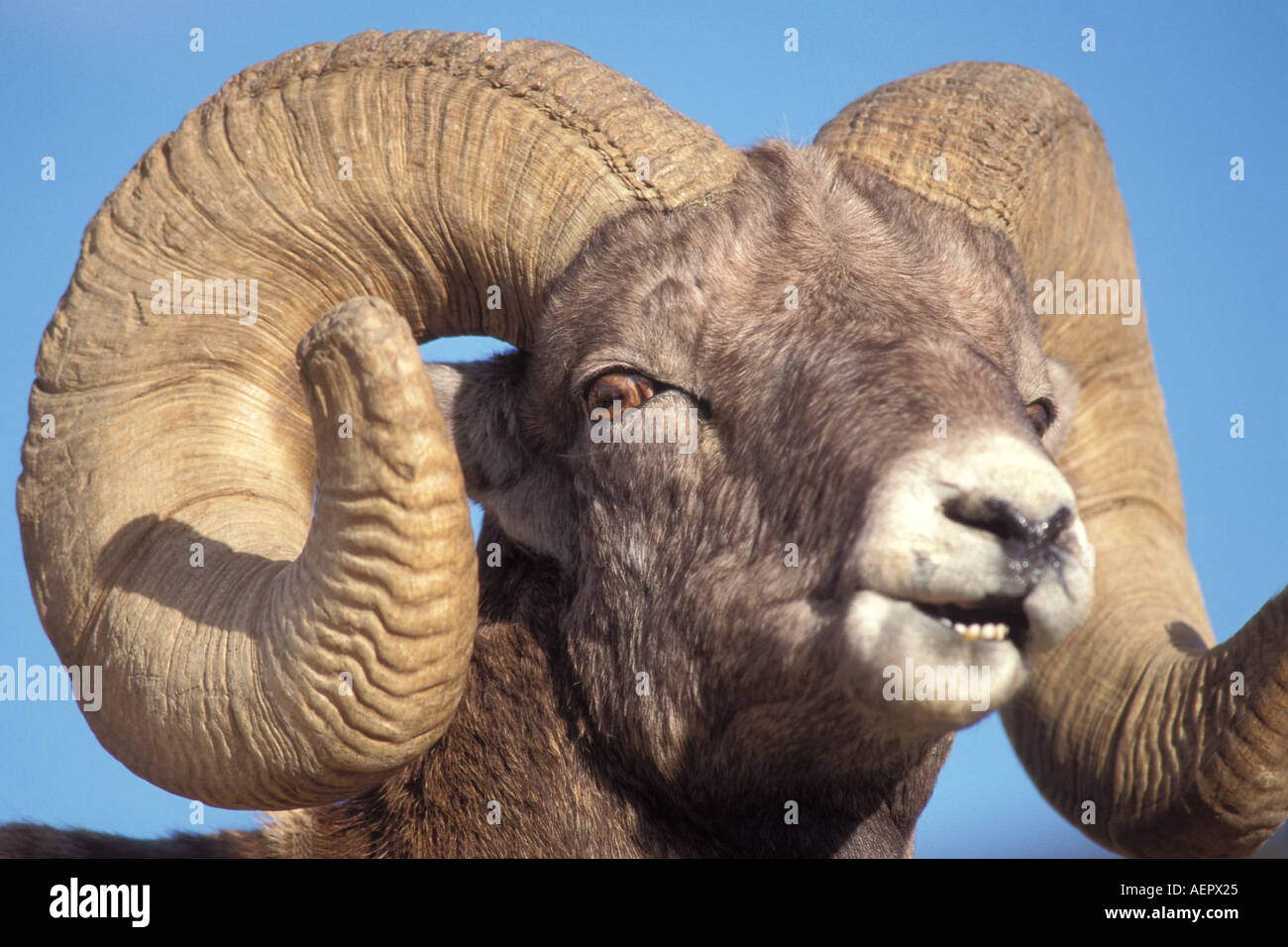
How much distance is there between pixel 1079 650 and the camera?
5945 mm

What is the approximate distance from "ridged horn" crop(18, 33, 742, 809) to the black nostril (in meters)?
1.55

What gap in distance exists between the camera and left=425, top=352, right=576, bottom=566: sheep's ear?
4812 millimetres

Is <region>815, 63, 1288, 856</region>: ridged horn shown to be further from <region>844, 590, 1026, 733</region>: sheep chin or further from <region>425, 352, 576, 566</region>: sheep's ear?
<region>425, 352, 576, 566</region>: sheep's ear

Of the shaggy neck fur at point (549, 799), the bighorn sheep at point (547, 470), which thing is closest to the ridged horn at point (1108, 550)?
the bighorn sheep at point (547, 470)

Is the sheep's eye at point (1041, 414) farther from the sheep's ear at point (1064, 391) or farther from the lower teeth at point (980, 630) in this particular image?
the lower teeth at point (980, 630)

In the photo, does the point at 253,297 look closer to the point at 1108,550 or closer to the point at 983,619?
the point at 983,619

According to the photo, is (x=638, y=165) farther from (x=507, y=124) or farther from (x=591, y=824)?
(x=591, y=824)

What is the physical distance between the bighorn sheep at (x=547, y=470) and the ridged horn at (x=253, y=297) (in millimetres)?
12

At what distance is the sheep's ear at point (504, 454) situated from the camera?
4812 millimetres

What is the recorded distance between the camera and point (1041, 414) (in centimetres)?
494

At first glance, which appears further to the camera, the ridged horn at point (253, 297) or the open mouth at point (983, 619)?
the ridged horn at point (253, 297)

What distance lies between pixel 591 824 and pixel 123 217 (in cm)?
263
